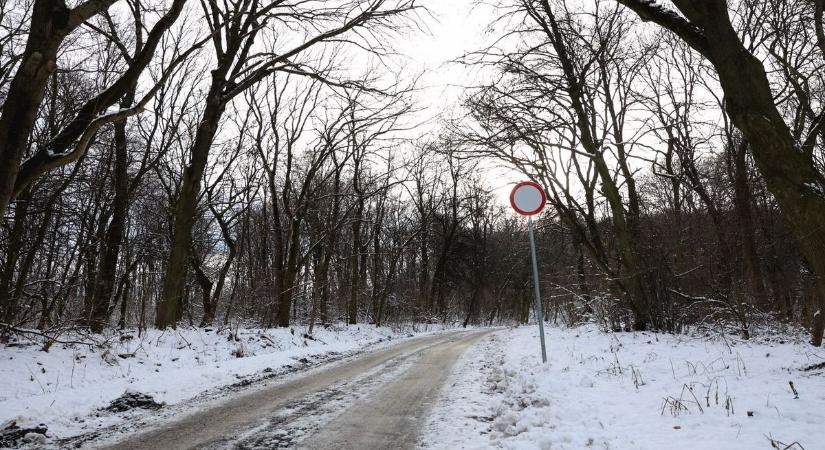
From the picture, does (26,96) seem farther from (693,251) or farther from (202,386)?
(693,251)

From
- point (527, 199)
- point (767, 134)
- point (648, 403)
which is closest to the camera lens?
point (648, 403)

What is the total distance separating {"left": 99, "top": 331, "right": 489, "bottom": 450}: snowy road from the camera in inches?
160

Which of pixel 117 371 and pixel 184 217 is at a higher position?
pixel 184 217

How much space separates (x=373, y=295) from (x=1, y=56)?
1952 cm

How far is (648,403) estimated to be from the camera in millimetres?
4637

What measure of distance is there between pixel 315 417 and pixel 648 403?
338cm

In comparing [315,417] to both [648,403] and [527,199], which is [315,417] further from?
[527,199]

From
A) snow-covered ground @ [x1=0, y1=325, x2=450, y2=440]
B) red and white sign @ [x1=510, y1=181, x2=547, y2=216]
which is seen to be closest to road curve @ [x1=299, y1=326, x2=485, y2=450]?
snow-covered ground @ [x1=0, y1=325, x2=450, y2=440]

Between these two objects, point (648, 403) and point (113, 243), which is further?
point (113, 243)

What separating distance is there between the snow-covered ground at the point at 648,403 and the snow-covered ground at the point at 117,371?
3597 mm

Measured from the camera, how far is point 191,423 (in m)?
4.75

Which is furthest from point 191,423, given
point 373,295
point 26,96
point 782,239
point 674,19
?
point 373,295

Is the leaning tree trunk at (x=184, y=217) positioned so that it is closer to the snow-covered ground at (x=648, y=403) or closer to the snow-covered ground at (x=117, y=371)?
the snow-covered ground at (x=117, y=371)

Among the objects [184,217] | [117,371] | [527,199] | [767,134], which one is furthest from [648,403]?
[184,217]
